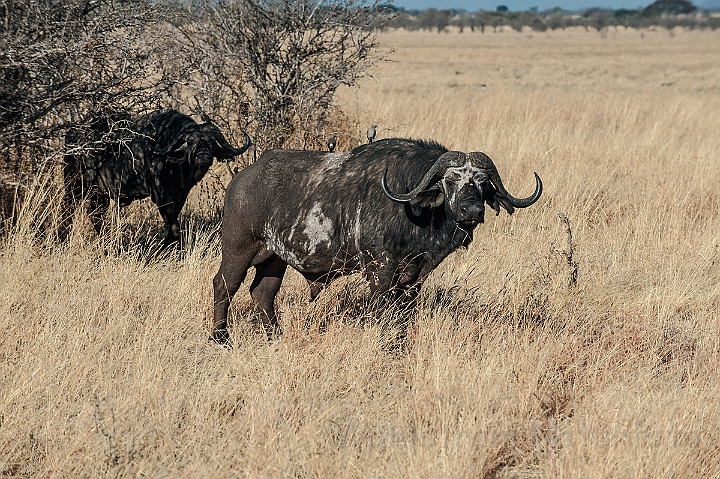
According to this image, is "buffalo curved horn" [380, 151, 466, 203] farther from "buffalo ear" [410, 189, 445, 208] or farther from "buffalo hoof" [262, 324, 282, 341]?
"buffalo hoof" [262, 324, 282, 341]

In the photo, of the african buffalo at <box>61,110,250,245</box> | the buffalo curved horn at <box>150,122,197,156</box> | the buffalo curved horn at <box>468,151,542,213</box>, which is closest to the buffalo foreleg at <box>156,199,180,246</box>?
the african buffalo at <box>61,110,250,245</box>

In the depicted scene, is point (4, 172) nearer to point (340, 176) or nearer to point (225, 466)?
point (340, 176)

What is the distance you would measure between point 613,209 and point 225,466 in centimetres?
614

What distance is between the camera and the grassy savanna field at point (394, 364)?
3.62 m

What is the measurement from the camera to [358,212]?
196 inches

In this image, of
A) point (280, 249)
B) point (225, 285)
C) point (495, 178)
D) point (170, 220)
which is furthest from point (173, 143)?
point (495, 178)

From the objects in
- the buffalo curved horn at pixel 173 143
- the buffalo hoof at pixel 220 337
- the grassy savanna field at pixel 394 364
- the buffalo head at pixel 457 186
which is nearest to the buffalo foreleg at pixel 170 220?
the grassy savanna field at pixel 394 364

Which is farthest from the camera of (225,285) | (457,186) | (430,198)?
(225,285)

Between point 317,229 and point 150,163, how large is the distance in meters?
3.01

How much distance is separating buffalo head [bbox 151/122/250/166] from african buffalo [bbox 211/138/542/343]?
1941mm

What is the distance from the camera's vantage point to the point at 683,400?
13.4 ft

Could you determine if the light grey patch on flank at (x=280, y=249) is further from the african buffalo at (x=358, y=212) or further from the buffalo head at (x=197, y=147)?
the buffalo head at (x=197, y=147)

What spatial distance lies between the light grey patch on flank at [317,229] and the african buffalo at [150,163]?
8.10ft

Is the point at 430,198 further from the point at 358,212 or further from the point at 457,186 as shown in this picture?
the point at 358,212
